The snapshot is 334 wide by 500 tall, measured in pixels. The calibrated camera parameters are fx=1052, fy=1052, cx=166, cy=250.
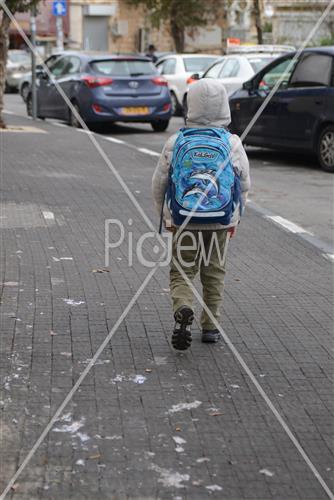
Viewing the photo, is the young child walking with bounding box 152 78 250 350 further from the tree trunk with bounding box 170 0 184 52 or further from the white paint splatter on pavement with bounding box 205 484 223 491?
the tree trunk with bounding box 170 0 184 52

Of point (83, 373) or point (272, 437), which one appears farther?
point (83, 373)

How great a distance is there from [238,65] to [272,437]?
1740cm

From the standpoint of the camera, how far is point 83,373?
5.49m

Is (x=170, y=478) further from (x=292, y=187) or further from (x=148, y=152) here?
(x=148, y=152)

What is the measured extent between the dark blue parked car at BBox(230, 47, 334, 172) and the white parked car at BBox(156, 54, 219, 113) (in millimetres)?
8337

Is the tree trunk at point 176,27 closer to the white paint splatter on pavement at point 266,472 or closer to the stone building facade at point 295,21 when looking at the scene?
the stone building facade at point 295,21

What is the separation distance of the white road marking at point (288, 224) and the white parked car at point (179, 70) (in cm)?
1424

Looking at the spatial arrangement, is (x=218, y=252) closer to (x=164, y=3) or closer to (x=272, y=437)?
(x=272, y=437)

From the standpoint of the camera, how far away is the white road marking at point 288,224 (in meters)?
10.1

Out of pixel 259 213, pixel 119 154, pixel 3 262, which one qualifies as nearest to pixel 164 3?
pixel 119 154

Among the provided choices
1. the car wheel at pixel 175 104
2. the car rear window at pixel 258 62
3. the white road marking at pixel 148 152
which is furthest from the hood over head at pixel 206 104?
the car wheel at pixel 175 104

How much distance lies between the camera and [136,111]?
20156 mm

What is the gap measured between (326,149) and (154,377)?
9.82 meters

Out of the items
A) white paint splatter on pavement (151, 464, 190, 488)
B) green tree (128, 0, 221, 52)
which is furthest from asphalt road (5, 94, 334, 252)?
green tree (128, 0, 221, 52)
